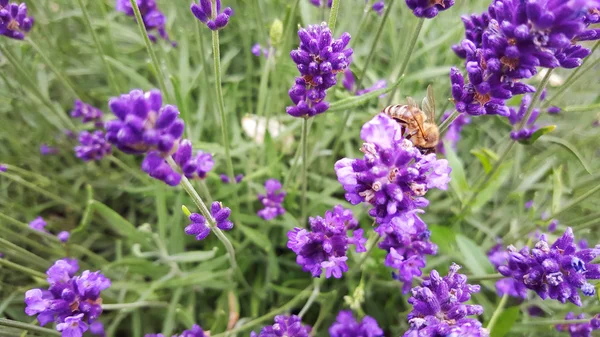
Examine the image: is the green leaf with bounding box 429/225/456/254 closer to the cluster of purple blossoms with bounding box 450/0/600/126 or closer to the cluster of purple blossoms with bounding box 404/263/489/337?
the cluster of purple blossoms with bounding box 404/263/489/337

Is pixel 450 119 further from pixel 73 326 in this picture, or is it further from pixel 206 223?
pixel 73 326

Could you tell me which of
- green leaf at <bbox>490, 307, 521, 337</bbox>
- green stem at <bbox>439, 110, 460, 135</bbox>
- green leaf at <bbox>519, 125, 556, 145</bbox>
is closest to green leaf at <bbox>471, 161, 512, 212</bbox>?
green leaf at <bbox>519, 125, 556, 145</bbox>

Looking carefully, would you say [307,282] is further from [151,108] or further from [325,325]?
[151,108]

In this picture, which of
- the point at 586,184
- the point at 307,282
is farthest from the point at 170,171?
the point at 586,184

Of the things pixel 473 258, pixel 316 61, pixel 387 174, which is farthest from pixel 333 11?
pixel 473 258

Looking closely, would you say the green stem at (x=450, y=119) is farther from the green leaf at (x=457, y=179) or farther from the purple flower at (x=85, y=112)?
the purple flower at (x=85, y=112)

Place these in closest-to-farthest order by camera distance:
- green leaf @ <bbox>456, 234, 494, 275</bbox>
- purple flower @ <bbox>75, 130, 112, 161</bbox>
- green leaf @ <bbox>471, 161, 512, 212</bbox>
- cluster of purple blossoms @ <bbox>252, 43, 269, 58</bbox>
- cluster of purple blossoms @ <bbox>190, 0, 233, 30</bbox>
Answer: cluster of purple blossoms @ <bbox>190, 0, 233, 30</bbox>
green leaf @ <bbox>456, 234, 494, 275</bbox>
green leaf @ <bbox>471, 161, 512, 212</bbox>
purple flower @ <bbox>75, 130, 112, 161</bbox>
cluster of purple blossoms @ <bbox>252, 43, 269, 58</bbox>
